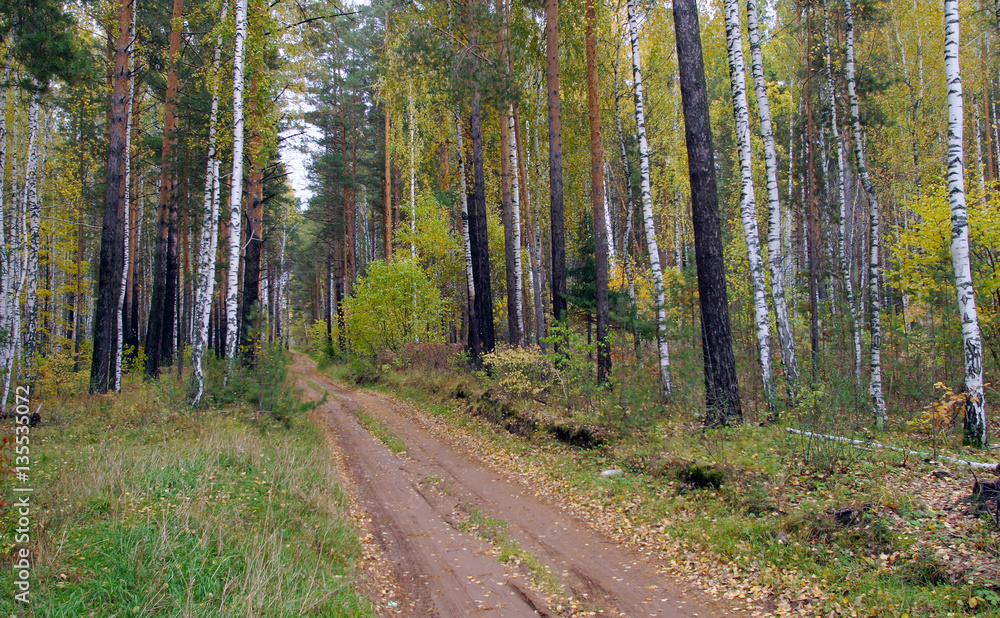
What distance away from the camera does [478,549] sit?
6.11 meters

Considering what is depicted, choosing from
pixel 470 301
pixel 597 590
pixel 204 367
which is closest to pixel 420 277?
pixel 470 301

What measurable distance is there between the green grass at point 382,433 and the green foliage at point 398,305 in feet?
21.5

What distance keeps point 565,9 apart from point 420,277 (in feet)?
37.5

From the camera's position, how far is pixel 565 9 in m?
13.1

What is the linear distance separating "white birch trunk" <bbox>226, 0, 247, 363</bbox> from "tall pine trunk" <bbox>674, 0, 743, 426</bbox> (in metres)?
8.81

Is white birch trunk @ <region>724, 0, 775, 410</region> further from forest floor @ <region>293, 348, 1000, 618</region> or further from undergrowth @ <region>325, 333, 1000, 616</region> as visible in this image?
forest floor @ <region>293, 348, 1000, 618</region>

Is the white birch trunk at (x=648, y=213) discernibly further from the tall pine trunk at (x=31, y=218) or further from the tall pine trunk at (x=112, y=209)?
the tall pine trunk at (x=31, y=218)

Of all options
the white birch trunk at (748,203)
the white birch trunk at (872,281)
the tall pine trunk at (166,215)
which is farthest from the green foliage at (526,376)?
the tall pine trunk at (166,215)

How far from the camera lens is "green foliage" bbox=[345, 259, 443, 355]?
2102 centimetres

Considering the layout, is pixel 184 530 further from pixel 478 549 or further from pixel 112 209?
pixel 112 209

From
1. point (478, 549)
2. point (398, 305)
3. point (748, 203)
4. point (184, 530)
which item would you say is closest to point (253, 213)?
point (398, 305)

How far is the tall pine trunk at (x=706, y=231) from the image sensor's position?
8.40 meters

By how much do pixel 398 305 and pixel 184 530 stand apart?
55.0ft

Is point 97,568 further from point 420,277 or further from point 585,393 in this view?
point 420,277
